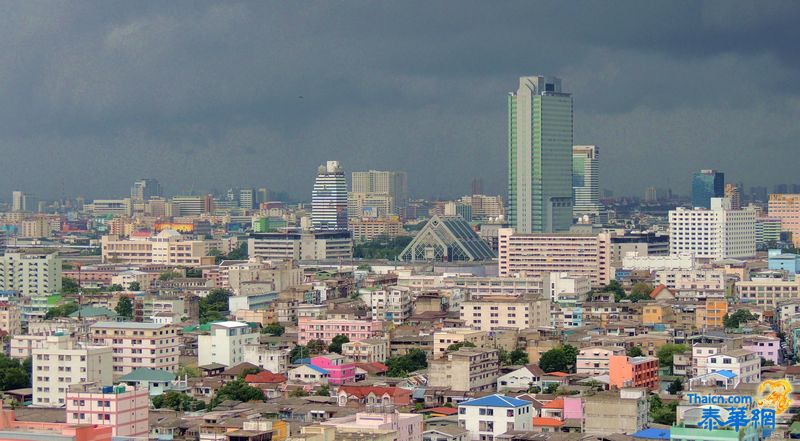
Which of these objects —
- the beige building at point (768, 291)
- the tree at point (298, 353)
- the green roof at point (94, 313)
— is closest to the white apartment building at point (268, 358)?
the tree at point (298, 353)

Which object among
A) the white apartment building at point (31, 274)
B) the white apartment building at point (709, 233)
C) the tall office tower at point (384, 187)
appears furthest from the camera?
the tall office tower at point (384, 187)

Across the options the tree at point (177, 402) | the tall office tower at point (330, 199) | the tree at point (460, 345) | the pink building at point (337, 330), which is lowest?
the tree at point (177, 402)

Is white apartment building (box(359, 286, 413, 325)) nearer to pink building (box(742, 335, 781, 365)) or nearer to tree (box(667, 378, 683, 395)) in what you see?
pink building (box(742, 335, 781, 365))

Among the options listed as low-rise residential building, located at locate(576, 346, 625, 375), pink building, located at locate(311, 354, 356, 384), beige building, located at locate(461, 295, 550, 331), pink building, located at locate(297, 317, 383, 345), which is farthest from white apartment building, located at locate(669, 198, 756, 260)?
pink building, located at locate(311, 354, 356, 384)

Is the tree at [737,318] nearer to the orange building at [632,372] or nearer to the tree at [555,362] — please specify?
the tree at [555,362]

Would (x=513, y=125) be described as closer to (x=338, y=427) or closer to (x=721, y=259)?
(x=721, y=259)

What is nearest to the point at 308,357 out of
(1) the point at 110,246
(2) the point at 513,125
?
(1) the point at 110,246
